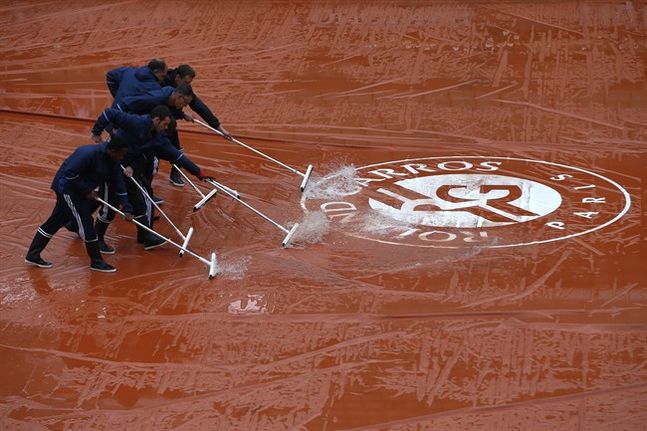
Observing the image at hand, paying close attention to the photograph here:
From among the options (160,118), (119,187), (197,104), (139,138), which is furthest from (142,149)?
(197,104)

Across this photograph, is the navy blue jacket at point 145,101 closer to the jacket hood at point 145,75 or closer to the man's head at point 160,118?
the jacket hood at point 145,75

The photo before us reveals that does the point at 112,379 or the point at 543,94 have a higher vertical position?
the point at 543,94

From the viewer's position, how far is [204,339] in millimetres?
8297

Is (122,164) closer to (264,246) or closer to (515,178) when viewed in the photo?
(264,246)

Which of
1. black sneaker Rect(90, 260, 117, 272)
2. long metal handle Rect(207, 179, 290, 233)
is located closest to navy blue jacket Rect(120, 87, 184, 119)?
long metal handle Rect(207, 179, 290, 233)

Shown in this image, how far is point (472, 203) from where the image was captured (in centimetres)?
Result: 1032

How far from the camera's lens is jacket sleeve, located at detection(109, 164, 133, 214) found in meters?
9.45

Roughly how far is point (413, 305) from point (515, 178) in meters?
2.83

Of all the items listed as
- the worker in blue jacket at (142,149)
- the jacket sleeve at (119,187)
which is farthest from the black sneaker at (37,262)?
the jacket sleeve at (119,187)

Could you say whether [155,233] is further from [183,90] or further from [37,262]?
[183,90]

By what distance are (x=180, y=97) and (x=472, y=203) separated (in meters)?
2.97

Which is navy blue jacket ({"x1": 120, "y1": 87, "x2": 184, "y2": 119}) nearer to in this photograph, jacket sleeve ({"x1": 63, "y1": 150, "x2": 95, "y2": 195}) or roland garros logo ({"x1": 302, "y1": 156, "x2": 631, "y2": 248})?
jacket sleeve ({"x1": 63, "y1": 150, "x2": 95, "y2": 195})

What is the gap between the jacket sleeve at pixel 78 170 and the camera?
917 cm

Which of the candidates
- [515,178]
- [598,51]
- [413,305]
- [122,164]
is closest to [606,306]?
[413,305]
